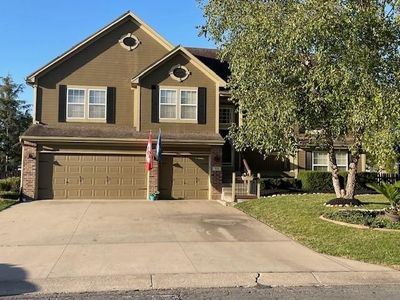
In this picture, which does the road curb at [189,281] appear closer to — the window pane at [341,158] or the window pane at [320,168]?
the window pane at [320,168]

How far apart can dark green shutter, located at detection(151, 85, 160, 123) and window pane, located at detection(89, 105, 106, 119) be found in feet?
7.42

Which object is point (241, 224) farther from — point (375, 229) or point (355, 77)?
point (355, 77)

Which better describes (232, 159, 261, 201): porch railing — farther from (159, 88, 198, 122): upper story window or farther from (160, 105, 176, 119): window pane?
(160, 105, 176, 119): window pane

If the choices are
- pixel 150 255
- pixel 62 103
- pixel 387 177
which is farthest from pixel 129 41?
pixel 150 255

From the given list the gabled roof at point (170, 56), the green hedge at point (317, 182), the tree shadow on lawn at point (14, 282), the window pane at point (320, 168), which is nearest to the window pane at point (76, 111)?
the gabled roof at point (170, 56)

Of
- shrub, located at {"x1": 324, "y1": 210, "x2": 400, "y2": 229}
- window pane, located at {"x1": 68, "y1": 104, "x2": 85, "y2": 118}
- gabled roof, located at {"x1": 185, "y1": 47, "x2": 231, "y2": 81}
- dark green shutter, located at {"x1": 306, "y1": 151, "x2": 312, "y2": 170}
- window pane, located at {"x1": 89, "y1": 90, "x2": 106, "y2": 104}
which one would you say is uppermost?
gabled roof, located at {"x1": 185, "y1": 47, "x2": 231, "y2": 81}

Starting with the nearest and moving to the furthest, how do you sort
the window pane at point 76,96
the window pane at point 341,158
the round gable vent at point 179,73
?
the window pane at point 76,96 < the round gable vent at point 179,73 < the window pane at point 341,158

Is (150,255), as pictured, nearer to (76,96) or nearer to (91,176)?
(91,176)

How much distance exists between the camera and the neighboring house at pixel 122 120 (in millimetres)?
21938

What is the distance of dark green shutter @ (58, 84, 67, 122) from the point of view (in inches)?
887

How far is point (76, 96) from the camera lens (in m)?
22.8

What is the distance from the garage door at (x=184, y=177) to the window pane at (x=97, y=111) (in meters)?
3.47

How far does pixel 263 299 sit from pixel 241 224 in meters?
7.70

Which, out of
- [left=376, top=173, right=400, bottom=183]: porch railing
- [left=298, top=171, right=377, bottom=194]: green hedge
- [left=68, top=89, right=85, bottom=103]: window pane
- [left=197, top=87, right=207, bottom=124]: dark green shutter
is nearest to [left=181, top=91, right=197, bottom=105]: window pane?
[left=197, top=87, right=207, bottom=124]: dark green shutter
